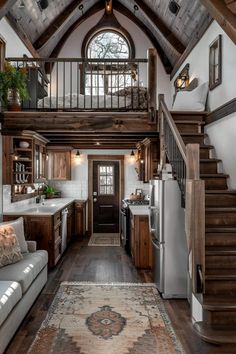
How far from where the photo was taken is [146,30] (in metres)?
8.96

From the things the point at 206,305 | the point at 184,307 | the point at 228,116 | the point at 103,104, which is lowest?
the point at 184,307

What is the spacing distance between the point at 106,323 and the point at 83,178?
19.0 feet

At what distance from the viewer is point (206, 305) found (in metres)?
3.11

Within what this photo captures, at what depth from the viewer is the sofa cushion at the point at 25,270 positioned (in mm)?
3334

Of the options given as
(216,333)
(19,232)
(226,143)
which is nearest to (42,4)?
(226,143)

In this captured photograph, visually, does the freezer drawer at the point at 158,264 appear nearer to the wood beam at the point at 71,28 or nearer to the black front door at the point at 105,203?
the black front door at the point at 105,203

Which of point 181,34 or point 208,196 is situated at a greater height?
point 181,34

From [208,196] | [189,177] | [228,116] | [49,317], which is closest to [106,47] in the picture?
[228,116]

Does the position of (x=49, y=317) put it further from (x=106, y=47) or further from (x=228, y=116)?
(x=106, y=47)

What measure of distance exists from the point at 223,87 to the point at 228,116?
56 centimetres

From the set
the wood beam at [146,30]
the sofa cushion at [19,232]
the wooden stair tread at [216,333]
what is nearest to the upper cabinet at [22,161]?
the sofa cushion at [19,232]

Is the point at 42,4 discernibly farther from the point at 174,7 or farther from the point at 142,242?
the point at 142,242

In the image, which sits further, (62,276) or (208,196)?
(62,276)

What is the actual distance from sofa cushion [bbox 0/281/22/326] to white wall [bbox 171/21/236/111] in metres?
3.65
